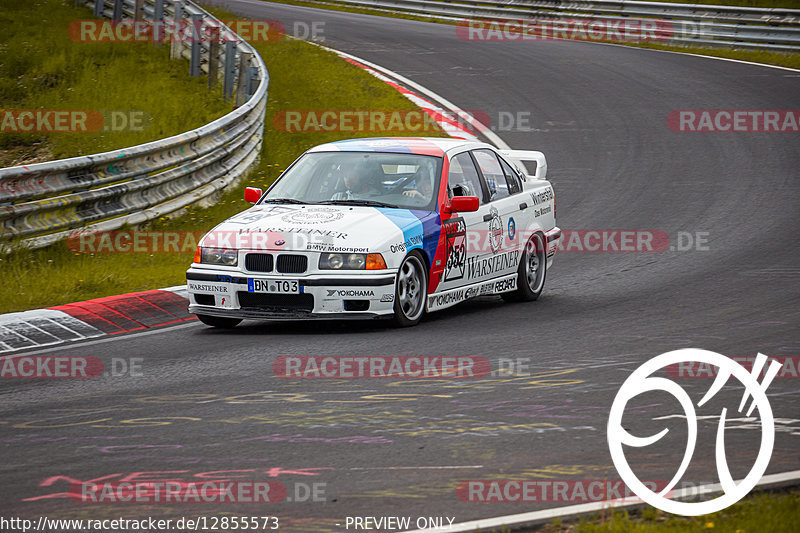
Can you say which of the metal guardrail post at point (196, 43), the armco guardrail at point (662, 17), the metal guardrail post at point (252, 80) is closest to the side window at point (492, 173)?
the metal guardrail post at point (252, 80)

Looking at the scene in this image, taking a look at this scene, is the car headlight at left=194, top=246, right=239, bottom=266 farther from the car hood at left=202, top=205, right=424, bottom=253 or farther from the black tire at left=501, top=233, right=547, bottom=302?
the black tire at left=501, top=233, right=547, bottom=302

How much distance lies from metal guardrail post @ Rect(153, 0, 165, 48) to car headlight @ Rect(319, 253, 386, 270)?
12526 mm

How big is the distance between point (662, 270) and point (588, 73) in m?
13.0

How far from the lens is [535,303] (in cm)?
1091

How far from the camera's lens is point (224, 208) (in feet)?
47.4

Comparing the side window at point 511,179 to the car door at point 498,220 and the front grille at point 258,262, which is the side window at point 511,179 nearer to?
the car door at point 498,220

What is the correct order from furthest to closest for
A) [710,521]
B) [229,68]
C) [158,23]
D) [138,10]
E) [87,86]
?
[138,10] < [158,23] < [87,86] < [229,68] < [710,521]

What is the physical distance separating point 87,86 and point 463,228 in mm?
10446

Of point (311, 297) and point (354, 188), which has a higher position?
point (354, 188)

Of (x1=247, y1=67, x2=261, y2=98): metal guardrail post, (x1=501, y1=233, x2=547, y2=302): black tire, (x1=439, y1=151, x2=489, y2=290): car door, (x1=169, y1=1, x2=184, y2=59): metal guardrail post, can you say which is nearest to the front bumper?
(x1=439, y1=151, x2=489, y2=290): car door

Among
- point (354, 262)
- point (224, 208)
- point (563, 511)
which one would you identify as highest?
point (563, 511)

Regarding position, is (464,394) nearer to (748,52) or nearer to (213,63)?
(213,63)

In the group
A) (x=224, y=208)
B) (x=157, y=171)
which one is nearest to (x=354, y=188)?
(x=157, y=171)

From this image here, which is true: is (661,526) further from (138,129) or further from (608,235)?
(138,129)
